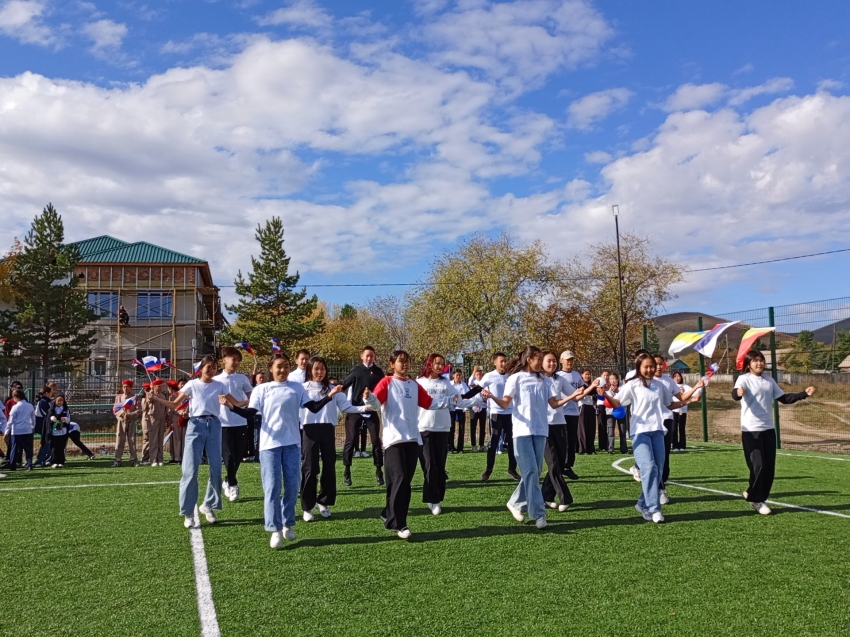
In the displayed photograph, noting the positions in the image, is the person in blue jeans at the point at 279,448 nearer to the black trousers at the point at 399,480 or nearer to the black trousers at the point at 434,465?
the black trousers at the point at 399,480

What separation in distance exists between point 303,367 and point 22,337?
31.8 meters

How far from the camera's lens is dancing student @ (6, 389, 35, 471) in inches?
617

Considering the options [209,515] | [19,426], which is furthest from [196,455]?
[19,426]

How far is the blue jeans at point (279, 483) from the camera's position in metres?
7.01

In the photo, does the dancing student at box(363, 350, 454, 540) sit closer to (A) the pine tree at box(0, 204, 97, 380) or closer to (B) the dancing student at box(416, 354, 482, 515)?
(B) the dancing student at box(416, 354, 482, 515)

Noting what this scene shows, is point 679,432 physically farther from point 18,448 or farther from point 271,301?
point 271,301

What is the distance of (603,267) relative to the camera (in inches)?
1783

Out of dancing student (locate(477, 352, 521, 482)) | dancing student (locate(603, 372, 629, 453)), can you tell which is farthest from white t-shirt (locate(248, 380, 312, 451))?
dancing student (locate(603, 372, 629, 453))

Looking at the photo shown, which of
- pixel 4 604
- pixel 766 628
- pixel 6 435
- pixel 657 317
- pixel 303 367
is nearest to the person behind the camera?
pixel 766 628

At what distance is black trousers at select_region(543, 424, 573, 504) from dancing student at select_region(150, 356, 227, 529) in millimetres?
3865

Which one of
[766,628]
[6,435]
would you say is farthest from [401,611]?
[6,435]

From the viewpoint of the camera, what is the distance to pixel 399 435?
7336mm

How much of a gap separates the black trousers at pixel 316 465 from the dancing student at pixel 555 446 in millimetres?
2569

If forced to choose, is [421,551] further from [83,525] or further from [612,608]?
[83,525]
